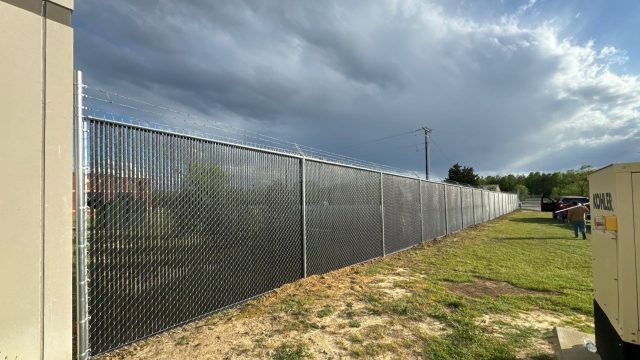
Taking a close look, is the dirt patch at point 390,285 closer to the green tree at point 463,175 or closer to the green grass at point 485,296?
the green grass at point 485,296

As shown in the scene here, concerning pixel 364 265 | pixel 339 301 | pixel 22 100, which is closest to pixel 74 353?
pixel 22 100

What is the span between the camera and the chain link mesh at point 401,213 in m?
11.8

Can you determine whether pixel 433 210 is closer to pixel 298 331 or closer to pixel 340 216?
pixel 340 216

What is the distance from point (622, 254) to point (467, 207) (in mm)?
21787

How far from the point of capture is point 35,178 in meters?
3.38

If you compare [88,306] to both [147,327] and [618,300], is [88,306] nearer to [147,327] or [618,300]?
[147,327]

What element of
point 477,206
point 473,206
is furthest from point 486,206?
point 473,206

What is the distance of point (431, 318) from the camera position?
18.7 ft

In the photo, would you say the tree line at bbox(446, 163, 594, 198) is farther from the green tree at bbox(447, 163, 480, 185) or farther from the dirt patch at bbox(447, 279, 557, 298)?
the dirt patch at bbox(447, 279, 557, 298)

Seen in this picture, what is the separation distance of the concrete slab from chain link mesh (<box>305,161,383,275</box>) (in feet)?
14.3

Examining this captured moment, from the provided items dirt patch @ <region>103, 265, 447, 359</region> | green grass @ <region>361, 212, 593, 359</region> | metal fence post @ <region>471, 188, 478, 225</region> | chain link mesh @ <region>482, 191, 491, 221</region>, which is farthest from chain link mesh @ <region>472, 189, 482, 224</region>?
dirt patch @ <region>103, 265, 447, 359</region>

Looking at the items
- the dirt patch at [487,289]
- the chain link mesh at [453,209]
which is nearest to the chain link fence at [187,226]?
the dirt patch at [487,289]

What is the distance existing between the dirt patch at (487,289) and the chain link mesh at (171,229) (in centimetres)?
337

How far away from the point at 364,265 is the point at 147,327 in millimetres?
6132
